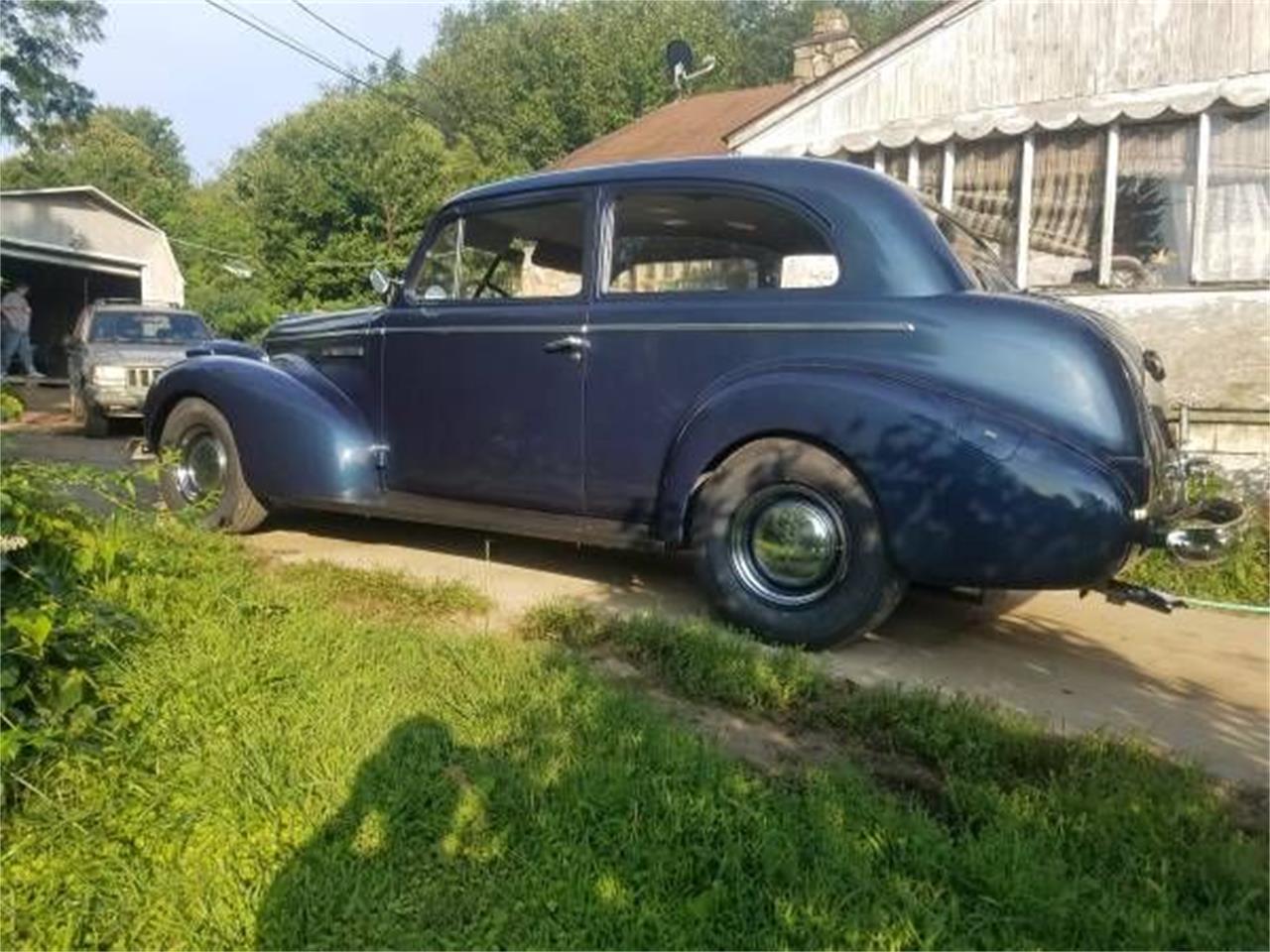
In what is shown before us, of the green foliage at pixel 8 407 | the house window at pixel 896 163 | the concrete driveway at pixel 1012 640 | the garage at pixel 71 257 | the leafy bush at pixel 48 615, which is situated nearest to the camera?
the leafy bush at pixel 48 615

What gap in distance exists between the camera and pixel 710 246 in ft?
14.2

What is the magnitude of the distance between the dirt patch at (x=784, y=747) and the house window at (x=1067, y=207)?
23.9 ft

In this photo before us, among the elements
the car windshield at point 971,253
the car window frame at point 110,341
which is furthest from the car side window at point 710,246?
the car window frame at point 110,341

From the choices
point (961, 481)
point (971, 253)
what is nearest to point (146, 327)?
point (971, 253)

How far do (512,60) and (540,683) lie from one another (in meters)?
40.4

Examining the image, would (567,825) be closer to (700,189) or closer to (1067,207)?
(700,189)

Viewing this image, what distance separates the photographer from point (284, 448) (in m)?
5.10

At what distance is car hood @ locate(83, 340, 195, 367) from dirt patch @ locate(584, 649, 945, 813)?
10.4 m

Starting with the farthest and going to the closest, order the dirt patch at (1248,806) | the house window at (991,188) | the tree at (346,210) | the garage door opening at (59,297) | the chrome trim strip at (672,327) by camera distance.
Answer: the garage door opening at (59,297) → the tree at (346,210) → the house window at (991,188) → the chrome trim strip at (672,327) → the dirt patch at (1248,806)

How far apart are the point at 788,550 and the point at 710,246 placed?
1430mm

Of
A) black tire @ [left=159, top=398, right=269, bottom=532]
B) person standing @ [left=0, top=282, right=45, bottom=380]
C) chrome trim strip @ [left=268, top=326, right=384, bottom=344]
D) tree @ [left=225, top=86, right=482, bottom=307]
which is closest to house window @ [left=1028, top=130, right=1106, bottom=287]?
chrome trim strip @ [left=268, top=326, right=384, bottom=344]

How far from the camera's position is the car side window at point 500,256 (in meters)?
4.75

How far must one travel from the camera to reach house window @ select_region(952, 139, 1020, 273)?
30.7 feet

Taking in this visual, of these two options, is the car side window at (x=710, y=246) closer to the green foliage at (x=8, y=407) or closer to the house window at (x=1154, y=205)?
the green foliage at (x=8, y=407)
